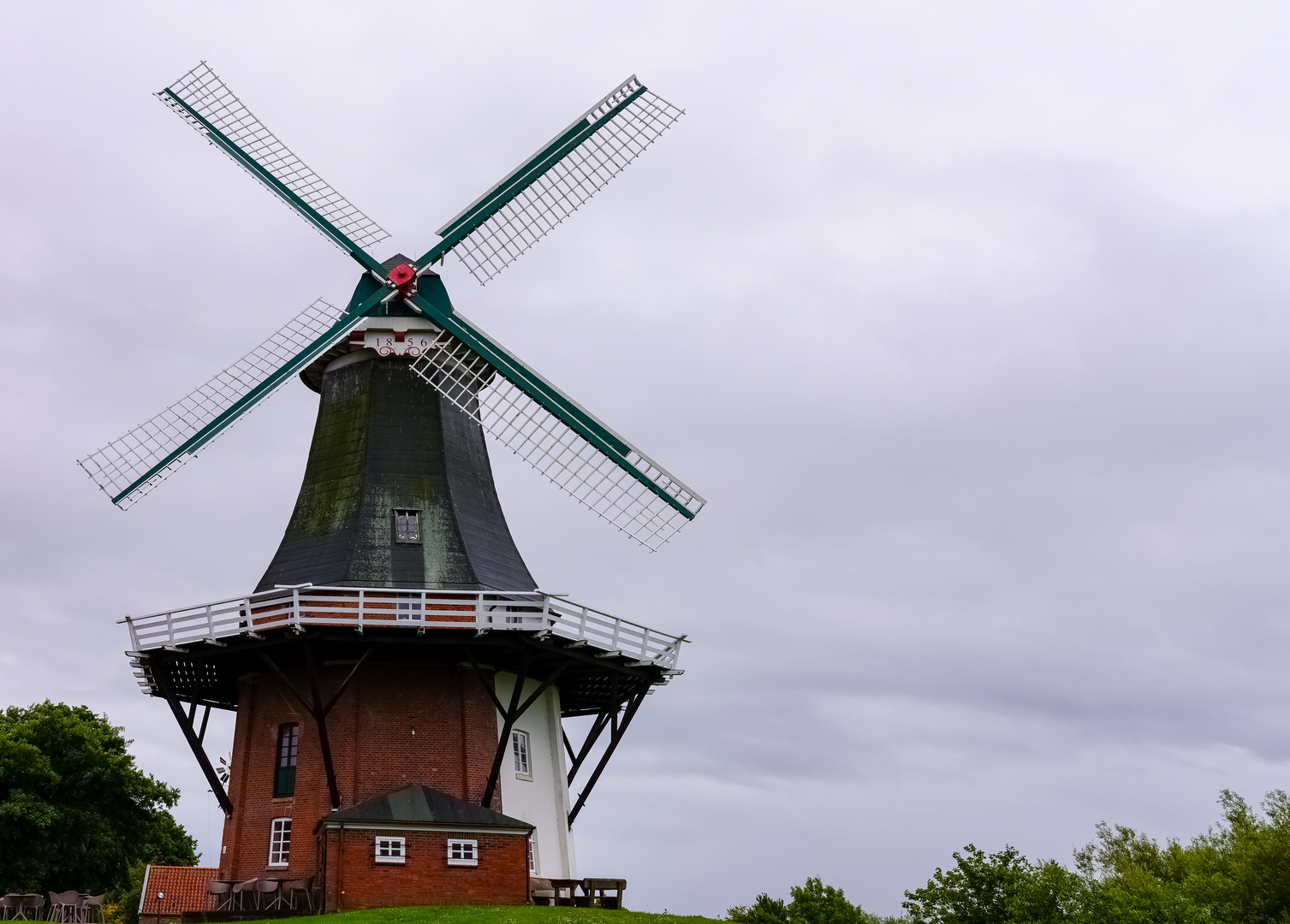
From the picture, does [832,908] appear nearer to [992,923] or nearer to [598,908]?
[992,923]

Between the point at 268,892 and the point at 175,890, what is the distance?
6.34 feet

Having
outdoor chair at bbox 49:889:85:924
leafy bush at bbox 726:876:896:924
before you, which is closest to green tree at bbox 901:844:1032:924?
leafy bush at bbox 726:876:896:924

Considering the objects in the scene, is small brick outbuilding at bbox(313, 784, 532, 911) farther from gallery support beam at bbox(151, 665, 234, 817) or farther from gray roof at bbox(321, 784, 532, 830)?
gallery support beam at bbox(151, 665, 234, 817)

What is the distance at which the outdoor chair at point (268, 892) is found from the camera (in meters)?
22.9

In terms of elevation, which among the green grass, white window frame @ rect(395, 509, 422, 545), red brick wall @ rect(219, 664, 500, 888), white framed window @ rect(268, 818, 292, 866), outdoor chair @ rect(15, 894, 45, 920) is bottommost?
the green grass

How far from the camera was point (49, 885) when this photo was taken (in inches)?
1414

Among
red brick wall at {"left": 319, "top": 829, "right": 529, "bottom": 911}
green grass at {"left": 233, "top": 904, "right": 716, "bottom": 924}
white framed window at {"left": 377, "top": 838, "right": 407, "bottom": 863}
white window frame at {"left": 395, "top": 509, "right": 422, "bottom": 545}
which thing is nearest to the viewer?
green grass at {"left": 233, "top": 904, "right": 716, "bottom": 924}

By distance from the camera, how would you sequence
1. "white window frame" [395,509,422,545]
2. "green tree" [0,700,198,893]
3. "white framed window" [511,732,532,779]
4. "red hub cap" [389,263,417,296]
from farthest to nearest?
"green tree" [0,700,198,893]
"red hub cap" [389,263,417,296]
"white framed window" [511,732,532,779]
"white window frame" [395,509,422,545]

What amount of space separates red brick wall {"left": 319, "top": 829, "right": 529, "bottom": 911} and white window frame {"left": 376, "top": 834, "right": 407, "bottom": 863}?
59 mm

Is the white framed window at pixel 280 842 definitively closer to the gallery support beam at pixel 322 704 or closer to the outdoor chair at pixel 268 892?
the outdoor chair at pixel 268 892

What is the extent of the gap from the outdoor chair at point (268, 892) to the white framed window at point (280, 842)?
1.01m

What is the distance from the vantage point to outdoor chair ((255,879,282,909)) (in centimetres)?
2291

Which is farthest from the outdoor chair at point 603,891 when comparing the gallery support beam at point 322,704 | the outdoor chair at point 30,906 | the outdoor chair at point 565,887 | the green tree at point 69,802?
the green tree at point 69,802

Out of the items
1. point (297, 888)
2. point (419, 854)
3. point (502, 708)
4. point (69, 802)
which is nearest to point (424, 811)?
point (419, 854)
